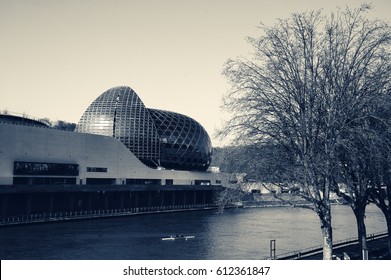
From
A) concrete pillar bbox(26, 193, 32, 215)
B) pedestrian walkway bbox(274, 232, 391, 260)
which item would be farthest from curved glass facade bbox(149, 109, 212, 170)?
pedestrian walkway bbox(274, 232, 391, 260)

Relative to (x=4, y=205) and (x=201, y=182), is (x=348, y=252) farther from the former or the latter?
(x=201, y=182)

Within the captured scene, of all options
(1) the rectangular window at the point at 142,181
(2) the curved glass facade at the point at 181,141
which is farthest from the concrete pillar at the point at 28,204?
(2) the curved glass facade at the point at 181,141

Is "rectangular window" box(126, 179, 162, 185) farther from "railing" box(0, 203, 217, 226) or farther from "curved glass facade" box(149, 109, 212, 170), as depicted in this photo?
"railing" box(0, 203, 217, 226)

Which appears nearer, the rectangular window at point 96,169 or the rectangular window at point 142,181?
the rectangular window at point 96,169

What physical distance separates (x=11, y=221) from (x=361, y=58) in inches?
1857

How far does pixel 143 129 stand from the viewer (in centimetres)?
9219

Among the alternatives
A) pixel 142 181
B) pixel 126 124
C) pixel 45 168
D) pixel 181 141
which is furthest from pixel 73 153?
pixel 181 141

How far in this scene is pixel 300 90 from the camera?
18.3 meters

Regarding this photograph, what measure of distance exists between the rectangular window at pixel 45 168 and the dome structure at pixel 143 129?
2131 centimetres

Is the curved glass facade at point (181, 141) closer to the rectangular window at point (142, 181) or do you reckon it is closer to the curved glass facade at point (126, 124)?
the curved glass facade at point (126, 124)

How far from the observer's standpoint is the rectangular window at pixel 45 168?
60666 mm

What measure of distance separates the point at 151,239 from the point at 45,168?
28443mm

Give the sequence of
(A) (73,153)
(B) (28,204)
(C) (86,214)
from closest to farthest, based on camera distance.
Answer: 1. (B) (28,204)
2. (C) (86,214)
3. (A) (73,153)

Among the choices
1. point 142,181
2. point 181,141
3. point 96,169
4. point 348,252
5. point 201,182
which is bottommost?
point 348,252
